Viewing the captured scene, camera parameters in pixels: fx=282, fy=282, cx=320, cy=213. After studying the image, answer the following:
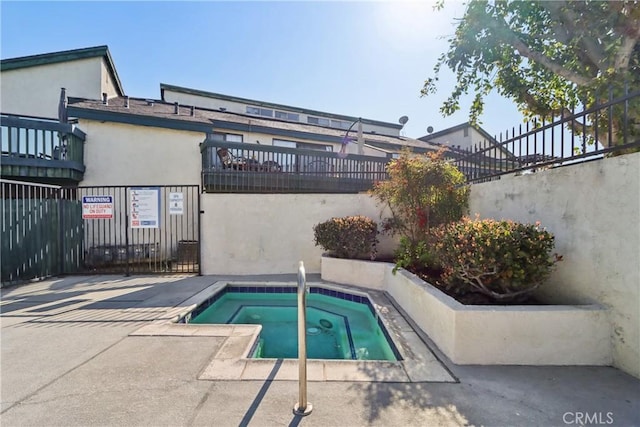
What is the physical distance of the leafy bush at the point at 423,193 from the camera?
17.9 ft

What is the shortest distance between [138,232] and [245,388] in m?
8.19

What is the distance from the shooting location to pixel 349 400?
2.36 meters

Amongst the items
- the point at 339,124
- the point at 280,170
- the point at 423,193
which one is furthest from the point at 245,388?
the point at 339,124

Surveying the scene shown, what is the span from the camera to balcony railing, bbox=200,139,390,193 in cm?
847

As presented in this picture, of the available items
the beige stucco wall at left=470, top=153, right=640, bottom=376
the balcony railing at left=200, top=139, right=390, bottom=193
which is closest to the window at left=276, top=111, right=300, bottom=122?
the balcony railing at left=200, top=139, right=390, bottom=193

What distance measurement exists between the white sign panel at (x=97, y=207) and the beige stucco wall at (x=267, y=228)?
7.59ft

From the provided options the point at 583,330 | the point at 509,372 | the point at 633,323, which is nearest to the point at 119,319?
the point at 509,372

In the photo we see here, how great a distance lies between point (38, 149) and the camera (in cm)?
802

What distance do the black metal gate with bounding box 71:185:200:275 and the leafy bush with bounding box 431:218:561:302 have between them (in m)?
6.20

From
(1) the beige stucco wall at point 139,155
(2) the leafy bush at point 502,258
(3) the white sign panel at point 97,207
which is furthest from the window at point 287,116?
(2) the leafy bush at point 502,258

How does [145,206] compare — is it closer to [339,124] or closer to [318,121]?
[318,121]

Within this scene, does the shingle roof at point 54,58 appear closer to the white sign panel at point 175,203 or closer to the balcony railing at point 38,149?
the balcony railing at point 38,149

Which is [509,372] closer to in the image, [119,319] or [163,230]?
[119,319]

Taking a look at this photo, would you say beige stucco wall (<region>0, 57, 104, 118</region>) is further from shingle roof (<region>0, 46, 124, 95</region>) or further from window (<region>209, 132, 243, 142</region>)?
window (<region>209, 132, 243, 142</region>)
